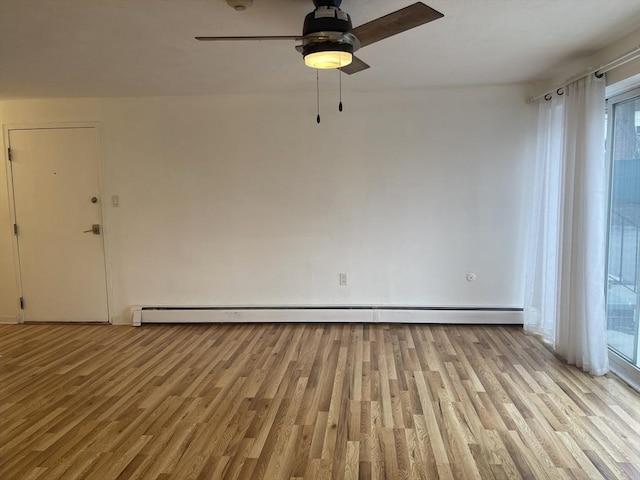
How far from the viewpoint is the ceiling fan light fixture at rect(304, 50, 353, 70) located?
2043 millimetres

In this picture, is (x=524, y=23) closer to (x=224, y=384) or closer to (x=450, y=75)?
(x=450, y=75)

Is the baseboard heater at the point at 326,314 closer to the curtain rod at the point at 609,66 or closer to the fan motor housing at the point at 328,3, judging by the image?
the curtain rod at the point at 609,66

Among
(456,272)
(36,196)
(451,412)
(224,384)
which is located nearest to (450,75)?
(456,272)

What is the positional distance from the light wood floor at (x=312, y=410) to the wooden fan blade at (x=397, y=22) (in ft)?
7.07

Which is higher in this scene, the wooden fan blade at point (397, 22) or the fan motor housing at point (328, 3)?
the fan motor housing at point (328, 3)

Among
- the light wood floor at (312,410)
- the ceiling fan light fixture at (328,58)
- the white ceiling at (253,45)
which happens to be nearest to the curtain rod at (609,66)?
the white ceiling at (253,45)

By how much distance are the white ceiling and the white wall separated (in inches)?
11.8

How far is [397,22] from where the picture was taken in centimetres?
201

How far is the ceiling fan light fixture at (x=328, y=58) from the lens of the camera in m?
2.04

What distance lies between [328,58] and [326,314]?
9.35 feet

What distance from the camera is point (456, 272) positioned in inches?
170

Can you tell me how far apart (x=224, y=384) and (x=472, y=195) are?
2.91m

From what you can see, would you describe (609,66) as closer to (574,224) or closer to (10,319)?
(574,224)

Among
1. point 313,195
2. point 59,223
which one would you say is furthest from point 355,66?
point 59,223
